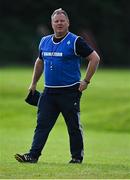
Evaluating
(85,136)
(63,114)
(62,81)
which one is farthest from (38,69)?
(85,136)

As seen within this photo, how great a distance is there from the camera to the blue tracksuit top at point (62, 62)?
43.2 feet

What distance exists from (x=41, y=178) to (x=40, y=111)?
220 centimetres

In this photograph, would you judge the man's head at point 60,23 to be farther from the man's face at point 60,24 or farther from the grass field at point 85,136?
the grass field at point 85,136

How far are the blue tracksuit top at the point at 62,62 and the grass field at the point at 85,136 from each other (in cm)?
121

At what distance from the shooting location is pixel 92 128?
2580 centimetres

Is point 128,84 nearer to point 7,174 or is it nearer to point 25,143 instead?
point 25,143

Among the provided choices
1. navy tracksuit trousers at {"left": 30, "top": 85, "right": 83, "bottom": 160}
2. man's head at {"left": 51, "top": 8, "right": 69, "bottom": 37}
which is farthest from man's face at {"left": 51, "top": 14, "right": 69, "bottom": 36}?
navy tracksuit trousers at {"left": 30, "top": 85, "right": 83, "bottom": 160}

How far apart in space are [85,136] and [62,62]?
8947 millimetres

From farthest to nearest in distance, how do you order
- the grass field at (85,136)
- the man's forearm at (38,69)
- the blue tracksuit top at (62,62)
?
the man's forearm at (38,69) → the blue tracksuit top at (62,62) → the grass field at (85,136)

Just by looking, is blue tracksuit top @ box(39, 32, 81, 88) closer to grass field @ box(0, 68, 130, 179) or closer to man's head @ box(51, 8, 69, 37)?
man's head @ box(51, 8, 69, 37)

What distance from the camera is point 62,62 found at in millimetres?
13227

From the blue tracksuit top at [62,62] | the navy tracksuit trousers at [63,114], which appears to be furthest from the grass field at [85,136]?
the blue tracksuit top at [62,62]

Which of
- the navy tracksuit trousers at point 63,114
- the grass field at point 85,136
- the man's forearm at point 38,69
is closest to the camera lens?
the grass field at point 85,136

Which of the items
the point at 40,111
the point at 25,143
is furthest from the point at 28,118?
the point at 40,111
